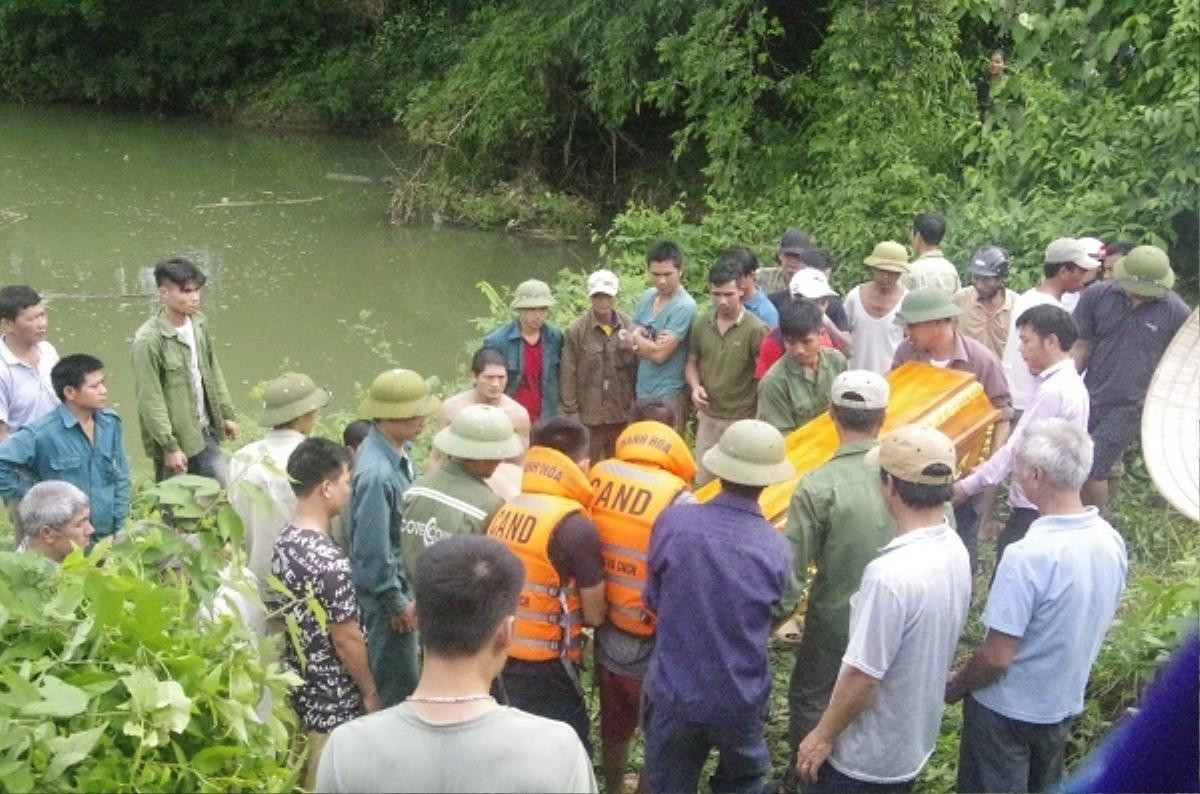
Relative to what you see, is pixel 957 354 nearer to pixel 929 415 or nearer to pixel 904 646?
pixel 929 415

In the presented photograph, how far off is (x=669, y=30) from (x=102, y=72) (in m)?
17.6

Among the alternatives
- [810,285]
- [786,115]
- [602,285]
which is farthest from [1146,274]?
[786,115]

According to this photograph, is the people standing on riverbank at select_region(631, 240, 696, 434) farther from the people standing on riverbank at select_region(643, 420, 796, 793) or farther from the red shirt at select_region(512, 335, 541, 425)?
the people standing on riverbank at select_region(643, 420, 796, 793)

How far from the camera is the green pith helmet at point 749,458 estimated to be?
4.07 m

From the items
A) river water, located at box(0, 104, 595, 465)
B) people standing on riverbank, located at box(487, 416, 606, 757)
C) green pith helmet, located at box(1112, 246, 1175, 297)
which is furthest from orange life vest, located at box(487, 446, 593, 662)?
river water, located at box(0, 104, 595, 465)

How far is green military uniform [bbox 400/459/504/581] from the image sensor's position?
4.49 metres

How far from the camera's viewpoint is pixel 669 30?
16016 mm

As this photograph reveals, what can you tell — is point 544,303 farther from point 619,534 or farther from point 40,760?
point 40,760

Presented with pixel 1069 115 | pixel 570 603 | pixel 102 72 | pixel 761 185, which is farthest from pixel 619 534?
pixel 102 72

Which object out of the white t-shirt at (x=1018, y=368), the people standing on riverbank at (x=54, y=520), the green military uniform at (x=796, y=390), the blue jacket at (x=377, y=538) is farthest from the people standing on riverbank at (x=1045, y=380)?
the people standing on riverbank at (x=54, y=520)

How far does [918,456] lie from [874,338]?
10.6 ft

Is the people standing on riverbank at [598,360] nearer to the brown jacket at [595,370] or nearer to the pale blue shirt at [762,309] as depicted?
the brown jacket at [595,370]

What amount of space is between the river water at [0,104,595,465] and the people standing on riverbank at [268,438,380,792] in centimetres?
499

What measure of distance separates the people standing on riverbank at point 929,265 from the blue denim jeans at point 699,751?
11.4 ft
